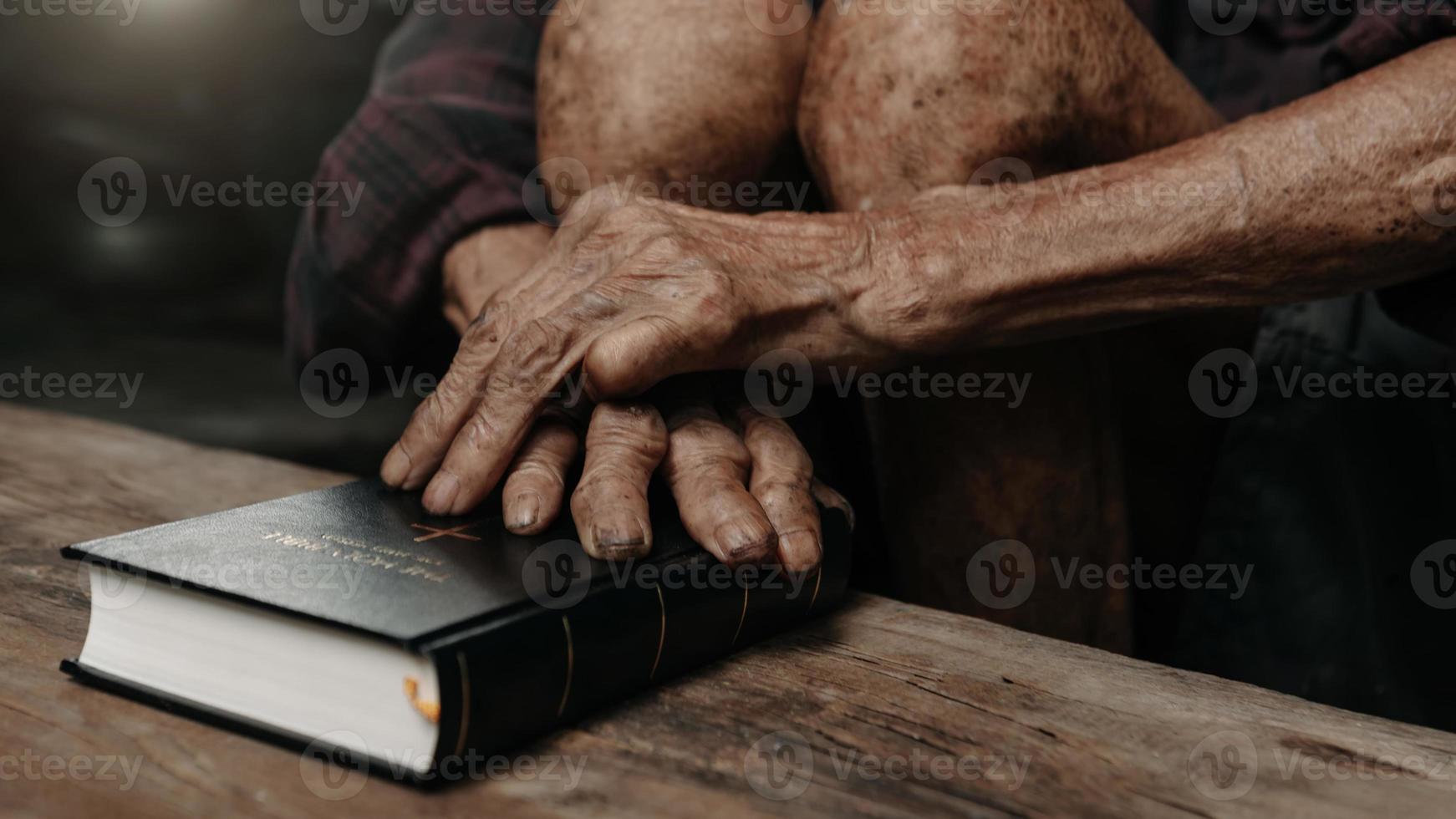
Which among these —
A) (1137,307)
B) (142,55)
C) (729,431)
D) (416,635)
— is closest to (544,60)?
(729,431)

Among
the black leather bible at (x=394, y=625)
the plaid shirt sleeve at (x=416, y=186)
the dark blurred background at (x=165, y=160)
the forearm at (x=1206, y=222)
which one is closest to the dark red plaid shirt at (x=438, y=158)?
the plaid shirt sleeve at (x=416, y=186)

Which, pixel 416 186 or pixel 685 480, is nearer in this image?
pixel 685 480

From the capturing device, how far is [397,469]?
751 mm

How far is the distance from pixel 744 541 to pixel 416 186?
0.72 metres

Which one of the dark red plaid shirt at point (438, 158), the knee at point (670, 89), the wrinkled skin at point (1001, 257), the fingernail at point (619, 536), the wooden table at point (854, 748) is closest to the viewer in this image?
the wooden table at point (854, 748)

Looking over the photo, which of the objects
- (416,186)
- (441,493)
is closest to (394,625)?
(441,493)

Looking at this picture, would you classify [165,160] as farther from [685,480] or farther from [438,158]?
[685,480]

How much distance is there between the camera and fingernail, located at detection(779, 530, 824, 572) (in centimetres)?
67

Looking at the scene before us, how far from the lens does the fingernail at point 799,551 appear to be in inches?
26.5

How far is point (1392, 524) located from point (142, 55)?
229 centimetres

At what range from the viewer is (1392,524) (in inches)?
45.1

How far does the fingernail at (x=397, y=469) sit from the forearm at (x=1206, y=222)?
32 cm

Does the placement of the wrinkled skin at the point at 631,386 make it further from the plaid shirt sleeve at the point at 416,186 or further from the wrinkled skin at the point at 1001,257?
the plaid shirt sleeve at the point at 416,186

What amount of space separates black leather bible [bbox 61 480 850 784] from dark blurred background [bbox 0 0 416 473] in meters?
1.54
